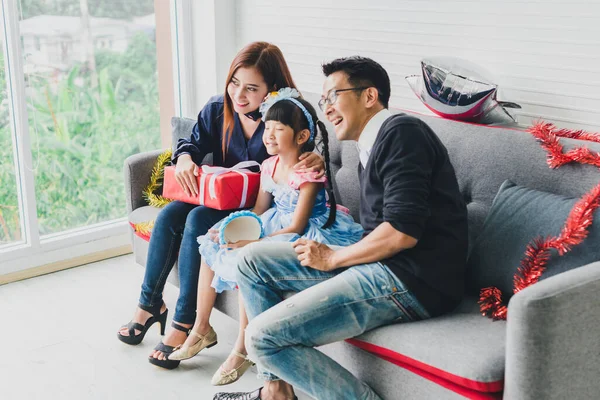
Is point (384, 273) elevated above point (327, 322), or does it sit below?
above

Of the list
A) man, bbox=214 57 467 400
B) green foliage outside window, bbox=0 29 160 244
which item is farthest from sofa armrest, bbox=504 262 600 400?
green foliage outside window, bbox=0 29 160 244

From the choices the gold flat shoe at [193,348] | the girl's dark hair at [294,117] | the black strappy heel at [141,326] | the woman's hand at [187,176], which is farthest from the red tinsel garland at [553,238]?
the black strappy heel at [141,326]

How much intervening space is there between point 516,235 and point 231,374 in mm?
1025

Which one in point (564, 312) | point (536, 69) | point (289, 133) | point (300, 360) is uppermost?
point (536, 69)

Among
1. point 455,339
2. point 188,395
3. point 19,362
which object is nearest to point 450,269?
point 455,339

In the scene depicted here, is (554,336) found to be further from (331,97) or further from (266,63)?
(266,63)

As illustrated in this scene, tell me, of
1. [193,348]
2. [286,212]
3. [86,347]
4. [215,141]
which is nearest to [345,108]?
[286,212]

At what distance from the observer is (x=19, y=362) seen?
2.64m

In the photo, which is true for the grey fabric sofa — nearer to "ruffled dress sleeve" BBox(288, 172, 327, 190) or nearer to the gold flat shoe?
the gold flat shoe

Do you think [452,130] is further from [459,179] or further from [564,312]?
[564,312]

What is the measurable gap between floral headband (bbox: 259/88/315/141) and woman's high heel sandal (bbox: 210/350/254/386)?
770 millimetres

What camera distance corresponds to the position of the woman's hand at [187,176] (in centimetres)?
→ 262

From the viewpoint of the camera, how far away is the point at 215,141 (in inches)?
113

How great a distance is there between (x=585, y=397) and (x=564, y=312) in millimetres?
261
